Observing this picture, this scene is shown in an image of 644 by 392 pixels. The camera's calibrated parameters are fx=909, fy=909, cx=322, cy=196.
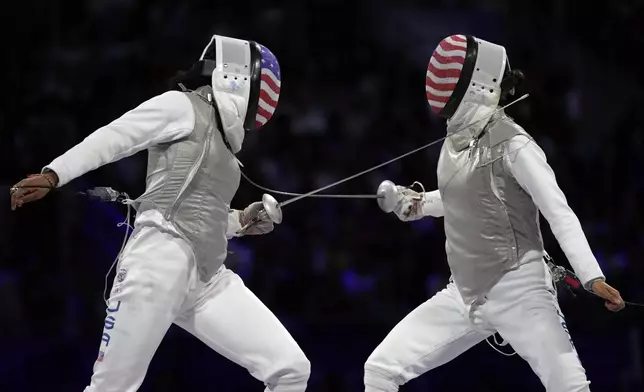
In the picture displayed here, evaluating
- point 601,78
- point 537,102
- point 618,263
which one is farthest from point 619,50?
point 618,263

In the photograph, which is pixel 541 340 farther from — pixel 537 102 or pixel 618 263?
pixel 537 102

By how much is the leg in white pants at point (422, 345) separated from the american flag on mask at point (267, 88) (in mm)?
771

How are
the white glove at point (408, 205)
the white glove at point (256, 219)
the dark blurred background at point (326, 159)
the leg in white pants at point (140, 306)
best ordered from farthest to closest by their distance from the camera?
the dark blurred background at point (326, 159) → the white glove at point (408, 205) → the white glove at point (256, 219) → the leg in white pants at point (140, 306)

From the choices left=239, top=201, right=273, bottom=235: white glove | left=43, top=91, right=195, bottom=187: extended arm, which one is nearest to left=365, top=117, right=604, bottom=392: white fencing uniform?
left=239, top=201, right=273, bottom=235: white glove

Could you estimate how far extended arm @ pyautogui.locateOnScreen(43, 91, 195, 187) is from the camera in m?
2.29

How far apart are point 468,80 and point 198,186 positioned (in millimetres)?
870

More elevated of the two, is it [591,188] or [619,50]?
[619,50]

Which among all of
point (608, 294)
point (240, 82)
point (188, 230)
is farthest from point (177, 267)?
point (608, 294)

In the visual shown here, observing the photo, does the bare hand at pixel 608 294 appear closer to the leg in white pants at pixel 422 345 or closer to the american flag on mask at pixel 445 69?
the leg in white pants at pixel 422 345

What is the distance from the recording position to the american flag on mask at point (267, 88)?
106 inches

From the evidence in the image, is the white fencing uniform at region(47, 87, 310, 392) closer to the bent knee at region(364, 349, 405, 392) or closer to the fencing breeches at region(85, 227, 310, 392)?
the fencing breeches at region(85, 227, 310, 392)

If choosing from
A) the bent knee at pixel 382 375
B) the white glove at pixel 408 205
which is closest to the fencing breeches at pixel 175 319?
the bent knee at pixel 382 375

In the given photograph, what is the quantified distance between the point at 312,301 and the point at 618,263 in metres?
1.45

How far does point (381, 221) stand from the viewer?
14.5ft
